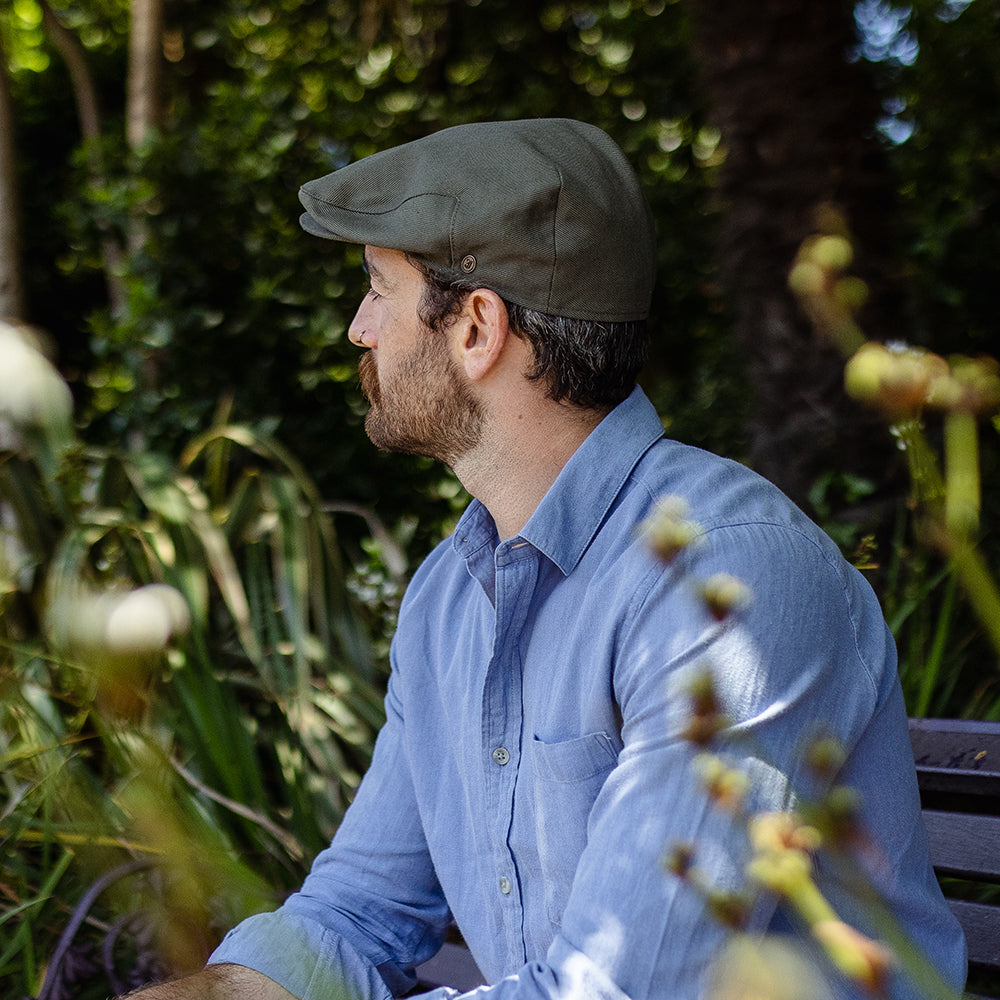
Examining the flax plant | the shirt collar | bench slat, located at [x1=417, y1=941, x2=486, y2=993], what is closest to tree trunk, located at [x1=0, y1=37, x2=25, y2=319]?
the flax plant

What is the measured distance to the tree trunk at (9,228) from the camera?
3.49m

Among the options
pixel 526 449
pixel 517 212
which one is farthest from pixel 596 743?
pixel 517 212

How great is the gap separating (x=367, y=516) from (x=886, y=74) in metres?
2.71

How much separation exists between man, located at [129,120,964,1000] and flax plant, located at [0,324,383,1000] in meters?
0.29

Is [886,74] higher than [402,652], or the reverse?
[886,74]

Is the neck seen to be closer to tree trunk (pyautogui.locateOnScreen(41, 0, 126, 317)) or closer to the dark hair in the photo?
the dark hair

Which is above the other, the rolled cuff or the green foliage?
the green foliage

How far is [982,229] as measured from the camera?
3777 millimetres

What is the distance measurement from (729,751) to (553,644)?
0.41m

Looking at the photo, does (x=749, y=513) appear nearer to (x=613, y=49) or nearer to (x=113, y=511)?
(x=113, y=511)

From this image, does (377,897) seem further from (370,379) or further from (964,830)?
(964,830)

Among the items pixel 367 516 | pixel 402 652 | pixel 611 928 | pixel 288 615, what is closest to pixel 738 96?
pixel 367 516

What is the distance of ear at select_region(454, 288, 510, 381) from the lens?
1643 millimetres

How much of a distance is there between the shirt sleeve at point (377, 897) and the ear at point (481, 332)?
58 cm
